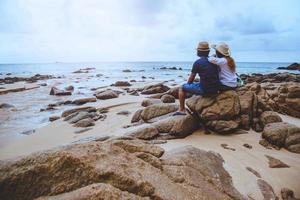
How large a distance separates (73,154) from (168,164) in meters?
1.08

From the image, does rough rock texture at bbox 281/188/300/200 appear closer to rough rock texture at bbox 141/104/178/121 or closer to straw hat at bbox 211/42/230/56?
straw hat at bbox 211/42/230/56

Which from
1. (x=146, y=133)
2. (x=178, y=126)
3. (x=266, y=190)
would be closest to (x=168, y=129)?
(x=178, y=126)

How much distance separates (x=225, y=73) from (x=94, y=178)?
4884 mm

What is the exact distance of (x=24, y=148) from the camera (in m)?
6.17

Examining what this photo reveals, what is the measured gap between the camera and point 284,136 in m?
5.32

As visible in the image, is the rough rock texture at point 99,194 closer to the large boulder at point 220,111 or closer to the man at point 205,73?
the large boulder at point 220,111

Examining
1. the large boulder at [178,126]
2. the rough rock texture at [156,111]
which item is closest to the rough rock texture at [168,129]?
the large boulder at [178,126]

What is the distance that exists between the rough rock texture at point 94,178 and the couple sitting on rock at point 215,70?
3.85 m

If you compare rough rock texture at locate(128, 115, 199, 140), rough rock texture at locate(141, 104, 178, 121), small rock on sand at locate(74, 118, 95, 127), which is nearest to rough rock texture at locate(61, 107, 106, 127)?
small rock on sand at locate(74, 118, 95, 127)

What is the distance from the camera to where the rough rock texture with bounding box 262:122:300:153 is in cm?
512

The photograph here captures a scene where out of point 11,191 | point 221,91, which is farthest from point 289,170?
point 11,191

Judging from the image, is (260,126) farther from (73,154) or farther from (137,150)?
(73,154)

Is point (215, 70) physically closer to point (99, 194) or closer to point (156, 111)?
point (156, 111)

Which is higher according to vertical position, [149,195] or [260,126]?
[149,195]
